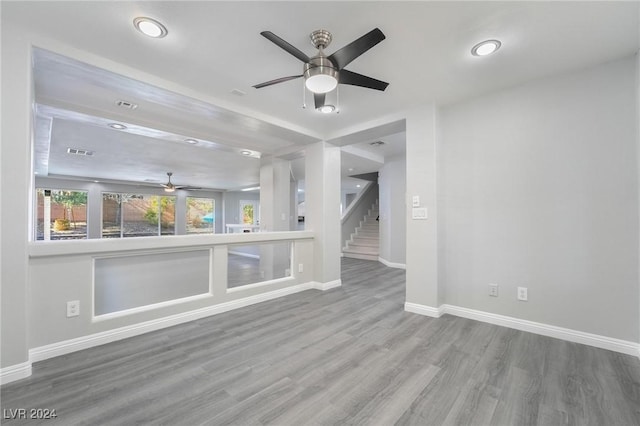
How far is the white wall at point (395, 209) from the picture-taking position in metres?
6.43

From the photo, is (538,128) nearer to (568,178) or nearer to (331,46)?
(568,178)

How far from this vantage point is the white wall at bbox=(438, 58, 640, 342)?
7.84 feet

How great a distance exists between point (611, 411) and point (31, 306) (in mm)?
4161

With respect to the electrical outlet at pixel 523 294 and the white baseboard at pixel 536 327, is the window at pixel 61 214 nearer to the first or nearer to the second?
the white baseboard at pixel 536 327

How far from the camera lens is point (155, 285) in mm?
3008

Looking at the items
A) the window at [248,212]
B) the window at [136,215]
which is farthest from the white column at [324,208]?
the window at [248,212]

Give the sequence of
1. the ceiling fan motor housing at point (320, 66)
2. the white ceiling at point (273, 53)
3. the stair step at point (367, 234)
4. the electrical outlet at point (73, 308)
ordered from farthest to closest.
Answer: the stair step at point (367, 234) → the electrical outlet at point (73, 308) → the ceiling fan motor housing at point (320, 66) → the white ceiling at point (273, 53)

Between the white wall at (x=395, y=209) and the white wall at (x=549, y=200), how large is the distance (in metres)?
3.06

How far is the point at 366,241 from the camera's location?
8391mm

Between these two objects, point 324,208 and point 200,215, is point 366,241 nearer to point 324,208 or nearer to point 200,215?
point 324,208

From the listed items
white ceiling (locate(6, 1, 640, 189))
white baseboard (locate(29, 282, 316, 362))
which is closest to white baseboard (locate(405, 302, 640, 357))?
white baseboard (locate(29, 282, 316, 362))

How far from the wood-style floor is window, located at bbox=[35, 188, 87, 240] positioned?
30.5 feet

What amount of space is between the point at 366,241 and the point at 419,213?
5117mm

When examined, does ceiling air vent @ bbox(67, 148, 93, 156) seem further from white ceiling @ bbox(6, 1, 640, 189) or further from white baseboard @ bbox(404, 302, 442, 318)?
white baseboard @ bbox(404, 302, 442, 318)
